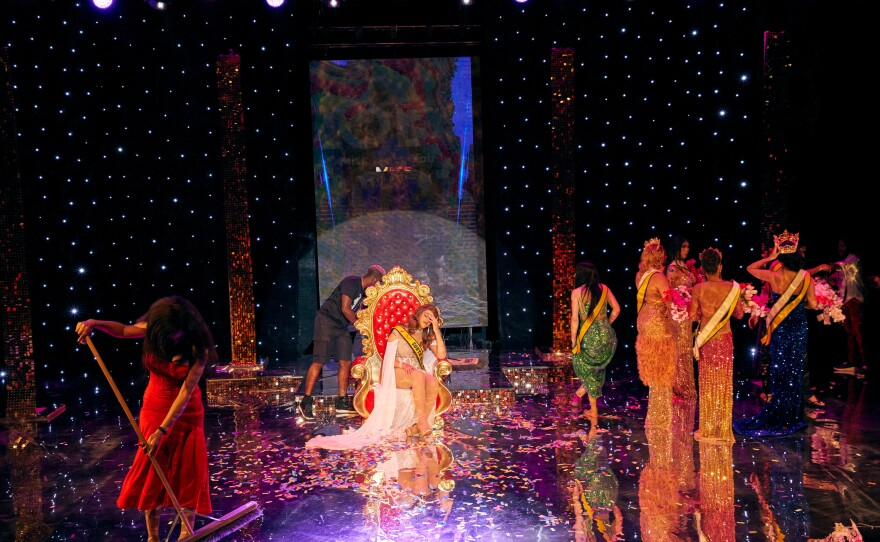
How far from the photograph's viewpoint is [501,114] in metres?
10.6

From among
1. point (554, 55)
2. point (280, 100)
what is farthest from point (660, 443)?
point (280, 100)

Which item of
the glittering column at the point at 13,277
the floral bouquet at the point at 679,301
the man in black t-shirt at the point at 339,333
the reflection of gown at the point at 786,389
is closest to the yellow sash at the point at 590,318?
the floral bouquet at the point at 679,301

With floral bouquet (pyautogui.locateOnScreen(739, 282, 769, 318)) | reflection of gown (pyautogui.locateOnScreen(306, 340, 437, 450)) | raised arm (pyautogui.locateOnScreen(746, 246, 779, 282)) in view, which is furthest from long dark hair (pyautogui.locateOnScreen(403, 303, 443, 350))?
raised arm (pyautogui.locateOnScreen(746, 246, 779, 282))

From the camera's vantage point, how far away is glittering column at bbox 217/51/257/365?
9211mm

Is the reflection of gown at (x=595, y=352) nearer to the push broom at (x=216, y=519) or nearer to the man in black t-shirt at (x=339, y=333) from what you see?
the man in black t-shirt at (x=339, y=333)

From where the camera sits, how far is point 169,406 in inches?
168

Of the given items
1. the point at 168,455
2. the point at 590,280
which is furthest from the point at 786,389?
the point at 168,455

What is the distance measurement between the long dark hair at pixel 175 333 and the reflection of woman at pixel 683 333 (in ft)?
16.5

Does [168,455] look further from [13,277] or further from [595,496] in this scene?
[13,277]

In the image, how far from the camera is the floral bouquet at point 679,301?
6461 mm

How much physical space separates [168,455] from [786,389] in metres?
5.01

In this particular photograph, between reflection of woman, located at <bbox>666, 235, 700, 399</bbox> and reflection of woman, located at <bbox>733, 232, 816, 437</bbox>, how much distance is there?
1102 millimetres

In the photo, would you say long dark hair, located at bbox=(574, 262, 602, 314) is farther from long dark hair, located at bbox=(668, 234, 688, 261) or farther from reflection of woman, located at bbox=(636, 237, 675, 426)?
long dark hair, located at bbox=(668, 234, 688, 261)

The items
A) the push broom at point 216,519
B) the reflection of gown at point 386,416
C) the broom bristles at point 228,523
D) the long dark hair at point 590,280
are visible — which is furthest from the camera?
the long dark hair at point 590,280
